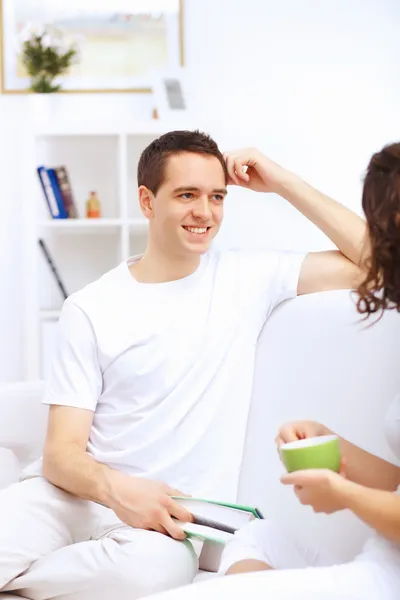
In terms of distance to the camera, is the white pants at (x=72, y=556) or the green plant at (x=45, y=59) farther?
the green plant at (x=45, y=59)

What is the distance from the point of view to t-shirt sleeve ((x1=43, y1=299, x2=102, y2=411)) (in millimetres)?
1763

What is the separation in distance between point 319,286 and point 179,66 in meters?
2.15

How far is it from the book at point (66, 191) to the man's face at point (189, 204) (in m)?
1.65

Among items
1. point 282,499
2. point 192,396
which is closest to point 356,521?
point 282,499

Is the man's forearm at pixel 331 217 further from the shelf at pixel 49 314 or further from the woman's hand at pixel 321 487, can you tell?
the shelf at pixel 49 314

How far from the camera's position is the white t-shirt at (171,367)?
1774mm

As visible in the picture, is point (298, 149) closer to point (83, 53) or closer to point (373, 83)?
point (373, 83)

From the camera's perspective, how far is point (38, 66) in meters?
3.67

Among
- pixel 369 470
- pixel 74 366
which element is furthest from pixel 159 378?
pixel 369 470

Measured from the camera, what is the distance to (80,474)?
5.44ft

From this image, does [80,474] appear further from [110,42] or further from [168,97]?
[110,42]

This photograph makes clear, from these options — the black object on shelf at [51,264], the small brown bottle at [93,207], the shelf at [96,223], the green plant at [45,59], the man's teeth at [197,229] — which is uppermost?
the green plant at [45,59]

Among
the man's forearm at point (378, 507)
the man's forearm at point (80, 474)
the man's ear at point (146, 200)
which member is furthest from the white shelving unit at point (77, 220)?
the man's forearm at point (378, 507)

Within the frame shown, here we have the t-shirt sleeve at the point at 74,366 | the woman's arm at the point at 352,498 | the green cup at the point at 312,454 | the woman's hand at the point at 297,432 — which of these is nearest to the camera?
the woman's arm at the point at 352,498
